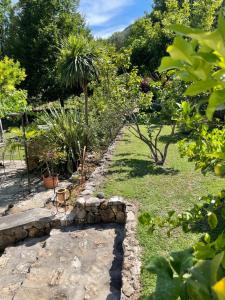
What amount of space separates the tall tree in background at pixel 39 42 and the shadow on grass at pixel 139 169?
15759 mm

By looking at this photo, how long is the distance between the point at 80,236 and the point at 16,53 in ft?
69.6

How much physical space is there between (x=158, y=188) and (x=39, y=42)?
1963cm

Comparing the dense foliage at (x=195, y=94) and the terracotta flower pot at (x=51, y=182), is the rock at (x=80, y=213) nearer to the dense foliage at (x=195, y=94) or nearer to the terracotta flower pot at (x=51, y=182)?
the terracotta flower pot at (x=51, y=182)

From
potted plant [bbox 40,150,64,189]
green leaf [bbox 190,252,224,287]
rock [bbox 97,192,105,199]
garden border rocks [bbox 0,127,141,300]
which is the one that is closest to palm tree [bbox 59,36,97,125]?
potted plant [bbox 40,150,64,189]

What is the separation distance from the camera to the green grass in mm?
4950

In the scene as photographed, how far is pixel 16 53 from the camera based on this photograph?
24.7 meters

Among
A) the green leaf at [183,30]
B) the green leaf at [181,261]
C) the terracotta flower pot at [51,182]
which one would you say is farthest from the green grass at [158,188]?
the green leaf at [183,30]

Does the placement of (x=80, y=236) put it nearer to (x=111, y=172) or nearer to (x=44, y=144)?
(x=111, y=172)

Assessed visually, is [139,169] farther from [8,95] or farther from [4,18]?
[4,18]

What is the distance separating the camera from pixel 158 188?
7.21 meters

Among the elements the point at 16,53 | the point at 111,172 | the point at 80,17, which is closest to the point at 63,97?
the point at 16,53

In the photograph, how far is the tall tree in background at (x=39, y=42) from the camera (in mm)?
24297

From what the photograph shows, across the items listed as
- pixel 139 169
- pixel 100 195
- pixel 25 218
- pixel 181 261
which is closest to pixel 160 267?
pixel 181 261

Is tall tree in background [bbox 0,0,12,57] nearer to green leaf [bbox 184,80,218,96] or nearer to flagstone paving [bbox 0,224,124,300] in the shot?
flagstone paving [bbox 0,224,124,300]
